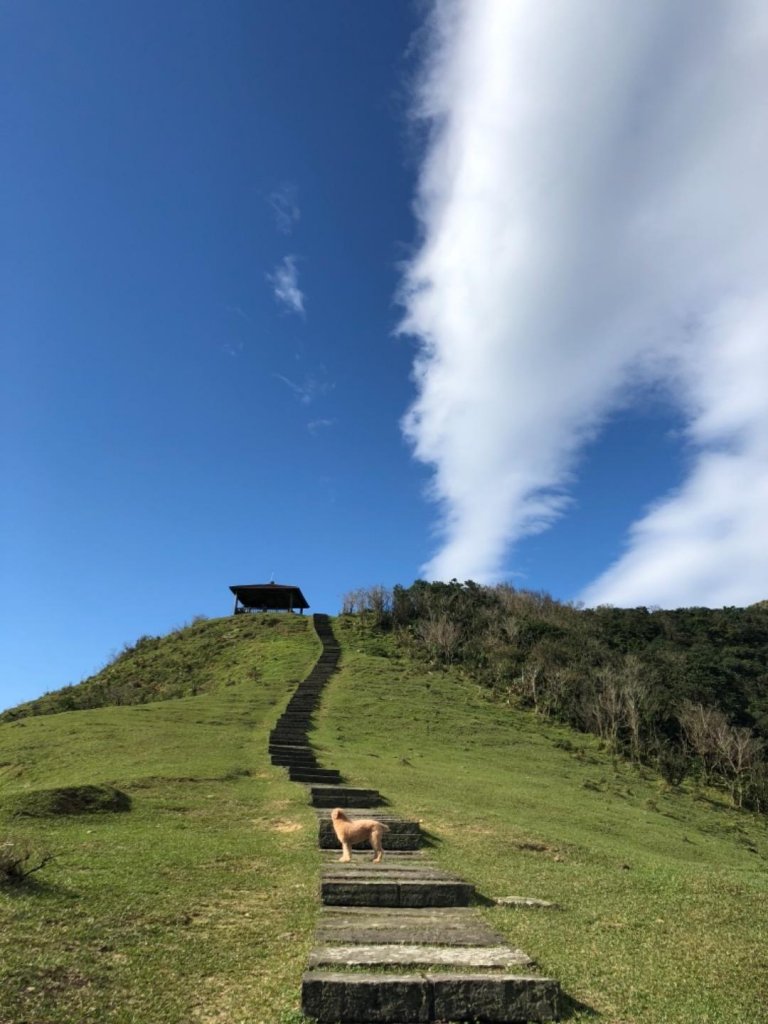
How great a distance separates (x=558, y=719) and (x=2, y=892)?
116 ft

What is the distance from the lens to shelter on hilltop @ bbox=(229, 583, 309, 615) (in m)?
64.2

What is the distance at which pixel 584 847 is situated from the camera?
1259 cm

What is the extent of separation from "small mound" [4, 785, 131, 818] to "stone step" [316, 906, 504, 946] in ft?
22.7

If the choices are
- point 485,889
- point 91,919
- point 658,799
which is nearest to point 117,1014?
point 91,919

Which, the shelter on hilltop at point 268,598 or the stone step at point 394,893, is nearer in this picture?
the stone step at point 394,893

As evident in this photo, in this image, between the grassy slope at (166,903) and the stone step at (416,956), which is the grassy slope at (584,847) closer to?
the stone step at (416,956)

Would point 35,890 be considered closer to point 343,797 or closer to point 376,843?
point 376,843

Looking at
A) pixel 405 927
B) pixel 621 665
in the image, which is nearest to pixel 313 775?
pixel 405 927

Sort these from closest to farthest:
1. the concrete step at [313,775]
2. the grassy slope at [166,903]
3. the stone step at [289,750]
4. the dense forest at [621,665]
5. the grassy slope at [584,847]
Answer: the grassy slope at [166,903], the grassy slope at [584,847], the concrete step at [313,775], the stone step at [289,750], the dense forest at [621,665]

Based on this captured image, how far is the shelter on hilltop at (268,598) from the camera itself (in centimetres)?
6425

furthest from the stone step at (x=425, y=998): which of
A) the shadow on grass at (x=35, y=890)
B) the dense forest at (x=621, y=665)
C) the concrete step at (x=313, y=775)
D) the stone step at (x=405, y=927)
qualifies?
the dense forest at (x=621, y=665)

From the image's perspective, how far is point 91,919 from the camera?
235 inches

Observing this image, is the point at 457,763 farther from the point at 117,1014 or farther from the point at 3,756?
the point at 117,1014

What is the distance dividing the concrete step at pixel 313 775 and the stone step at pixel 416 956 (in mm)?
12119
